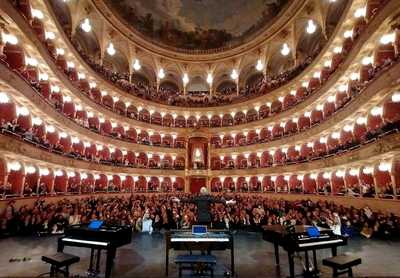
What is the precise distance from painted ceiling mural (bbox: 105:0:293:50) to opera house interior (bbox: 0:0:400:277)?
0.22 m

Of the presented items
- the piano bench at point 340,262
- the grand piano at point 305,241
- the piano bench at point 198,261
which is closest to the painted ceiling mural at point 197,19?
the grand piano at point 305,241

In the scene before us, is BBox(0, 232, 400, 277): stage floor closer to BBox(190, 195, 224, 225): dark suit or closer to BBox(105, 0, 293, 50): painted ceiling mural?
BBox(190, 195, 224, 225): dark suit

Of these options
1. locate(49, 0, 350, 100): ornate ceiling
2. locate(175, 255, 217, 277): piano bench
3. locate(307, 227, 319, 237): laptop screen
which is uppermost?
locate(49, 0, 350, 100): ornate ceiling

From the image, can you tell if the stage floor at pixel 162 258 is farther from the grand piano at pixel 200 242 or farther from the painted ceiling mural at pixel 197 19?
the painted ceiling mural at pixel 197 19

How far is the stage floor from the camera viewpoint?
→ 700cm

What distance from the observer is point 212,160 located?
3784 cm

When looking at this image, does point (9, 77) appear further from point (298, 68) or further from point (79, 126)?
point (298, 68)

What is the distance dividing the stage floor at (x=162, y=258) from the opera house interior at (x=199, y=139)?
0.10 m

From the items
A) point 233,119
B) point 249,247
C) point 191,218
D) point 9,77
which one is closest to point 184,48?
point 233,119

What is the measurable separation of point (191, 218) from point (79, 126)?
16995mm

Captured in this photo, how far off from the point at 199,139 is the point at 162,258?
1133 inches

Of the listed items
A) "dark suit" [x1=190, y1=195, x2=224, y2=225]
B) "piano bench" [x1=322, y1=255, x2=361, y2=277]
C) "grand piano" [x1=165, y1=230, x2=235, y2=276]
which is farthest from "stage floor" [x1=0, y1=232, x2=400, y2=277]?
"dark suit" [x1=190, y1=195, x2=224, y2=225]

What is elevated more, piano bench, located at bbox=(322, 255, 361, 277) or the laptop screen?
the laptop screen

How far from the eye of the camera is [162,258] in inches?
333
